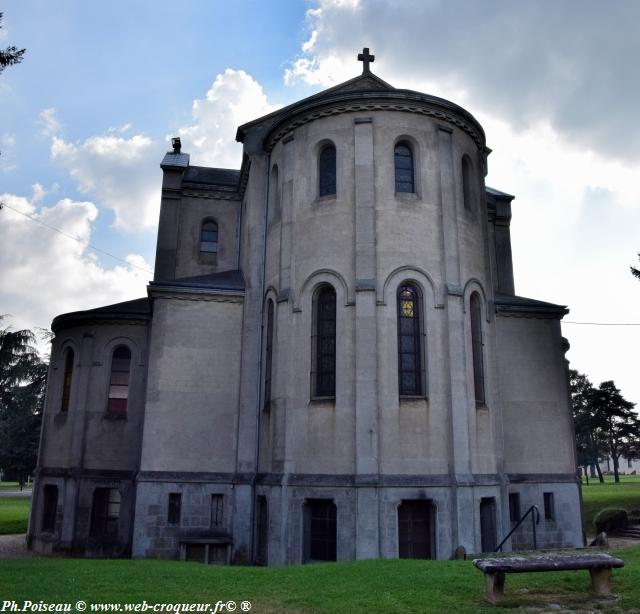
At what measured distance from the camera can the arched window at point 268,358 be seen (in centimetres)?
1905

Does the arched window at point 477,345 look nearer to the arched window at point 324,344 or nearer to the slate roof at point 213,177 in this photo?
the arched window at point 324,344

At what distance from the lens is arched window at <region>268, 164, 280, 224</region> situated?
20.5 meters

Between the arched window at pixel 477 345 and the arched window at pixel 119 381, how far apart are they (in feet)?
40.2

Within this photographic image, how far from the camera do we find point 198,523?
18.8 m

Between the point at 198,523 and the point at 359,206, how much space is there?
10584 mm

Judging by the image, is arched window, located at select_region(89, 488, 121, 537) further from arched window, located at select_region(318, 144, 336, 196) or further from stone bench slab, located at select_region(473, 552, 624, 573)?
stone bench slab, located at select_region(473, 552, 624, 573)

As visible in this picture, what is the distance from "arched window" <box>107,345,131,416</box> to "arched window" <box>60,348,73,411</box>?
176 centimetres

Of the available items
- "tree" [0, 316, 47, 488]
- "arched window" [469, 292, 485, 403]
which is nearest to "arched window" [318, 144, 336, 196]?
"arched window" [469, 292, 485, 403]

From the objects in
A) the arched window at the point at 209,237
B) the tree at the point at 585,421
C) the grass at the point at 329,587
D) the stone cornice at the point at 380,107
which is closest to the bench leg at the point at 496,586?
the grass at the point at 329,587

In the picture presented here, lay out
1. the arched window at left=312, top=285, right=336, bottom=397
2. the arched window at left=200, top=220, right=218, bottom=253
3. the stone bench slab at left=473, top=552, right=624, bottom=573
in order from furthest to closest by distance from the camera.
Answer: the arched window at left=200, top=220, right=218, bottom=253
the arched window at left=312, top=285, right=336, bottom=397
the stone bench slab at left=473, top=552, right=624, bottom=573

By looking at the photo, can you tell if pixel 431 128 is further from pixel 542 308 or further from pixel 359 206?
pixel 542 308

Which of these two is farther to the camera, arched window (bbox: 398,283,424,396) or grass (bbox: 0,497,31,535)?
grass (bbox: 0,497,31,535)

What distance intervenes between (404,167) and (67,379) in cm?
1464

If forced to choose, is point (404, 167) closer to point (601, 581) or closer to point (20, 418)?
point (601, 581)
